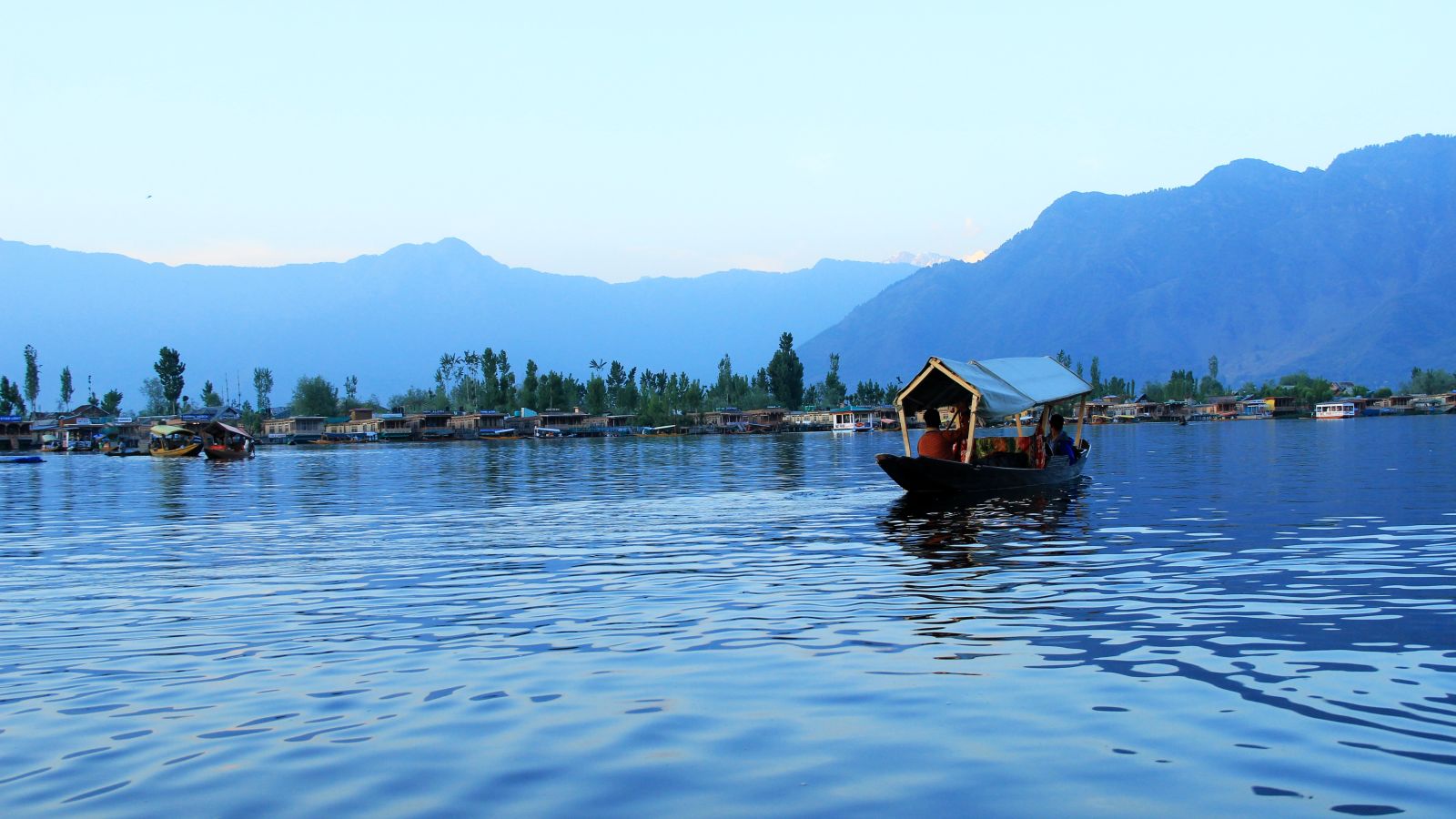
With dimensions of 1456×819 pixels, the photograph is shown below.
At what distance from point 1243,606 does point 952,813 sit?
8953mm

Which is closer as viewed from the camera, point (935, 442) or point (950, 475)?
point (950, 475)

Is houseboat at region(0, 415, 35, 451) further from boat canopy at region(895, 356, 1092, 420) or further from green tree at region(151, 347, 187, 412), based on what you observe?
boat canopy at region(895, 356, 1092, 420)

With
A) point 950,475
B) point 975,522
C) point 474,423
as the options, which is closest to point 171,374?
point 474,423

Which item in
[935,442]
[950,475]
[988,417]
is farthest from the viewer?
[988,417]

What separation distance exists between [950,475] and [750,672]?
2104 cm

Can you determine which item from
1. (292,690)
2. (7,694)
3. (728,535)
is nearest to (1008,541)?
(728,535)

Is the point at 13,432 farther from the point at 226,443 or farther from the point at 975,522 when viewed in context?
the point at 975,522

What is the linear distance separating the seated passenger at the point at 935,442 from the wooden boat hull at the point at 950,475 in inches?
34.3

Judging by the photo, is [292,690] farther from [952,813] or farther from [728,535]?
[728,535]

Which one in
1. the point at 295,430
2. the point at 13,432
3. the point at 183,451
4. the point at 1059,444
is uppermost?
the point at 13,432

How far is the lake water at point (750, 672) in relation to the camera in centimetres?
782

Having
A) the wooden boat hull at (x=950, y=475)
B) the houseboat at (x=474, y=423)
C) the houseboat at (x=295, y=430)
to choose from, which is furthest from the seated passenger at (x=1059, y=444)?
the houseboat at (x=474, y=423)

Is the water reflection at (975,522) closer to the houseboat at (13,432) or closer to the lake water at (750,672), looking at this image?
the lake water at (750,672)

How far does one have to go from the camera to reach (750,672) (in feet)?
37.2
